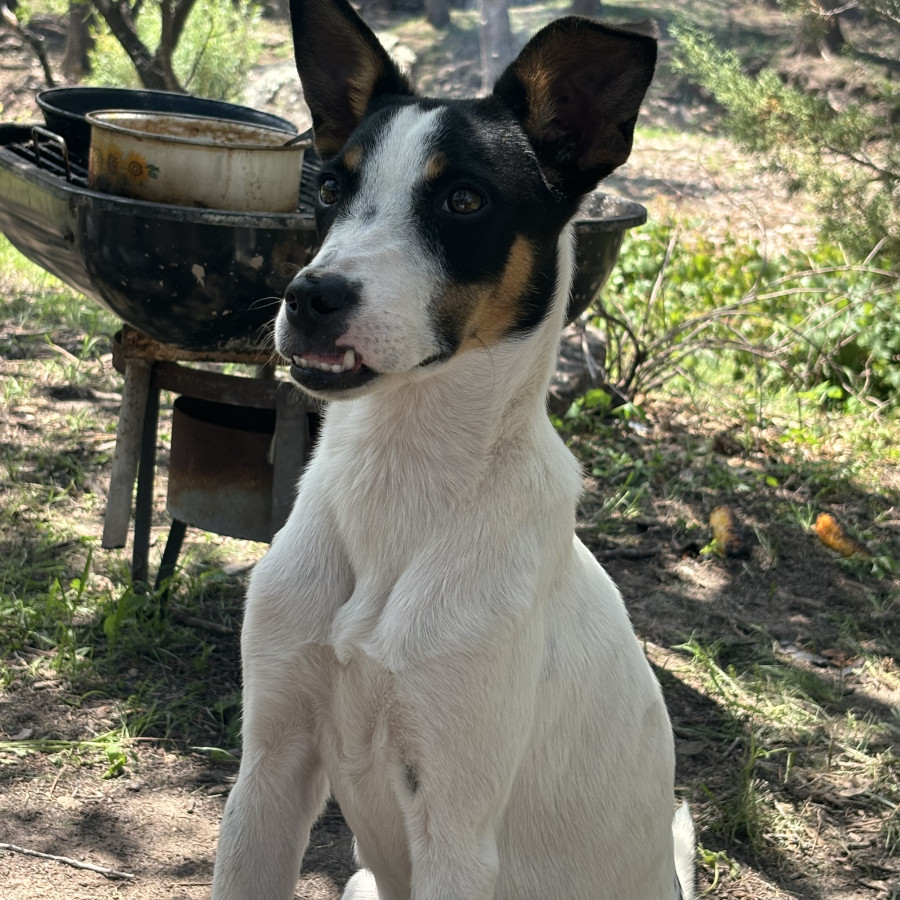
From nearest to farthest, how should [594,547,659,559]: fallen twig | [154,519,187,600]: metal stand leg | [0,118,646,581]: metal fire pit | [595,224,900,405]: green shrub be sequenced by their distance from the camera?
1. [0,118,646,581]: metal fire pit
2. [154,519,187,600]: metal stand leg
3. [594,547,659,559]: fallen twig
4. [595,224,900,405]: green shrub

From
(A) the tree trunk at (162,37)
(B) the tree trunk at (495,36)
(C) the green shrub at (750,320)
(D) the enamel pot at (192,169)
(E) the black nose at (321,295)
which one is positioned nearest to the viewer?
(E) the black nose at (321,295)

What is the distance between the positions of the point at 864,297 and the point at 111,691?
446 cm

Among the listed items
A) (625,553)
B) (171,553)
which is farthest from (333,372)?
(625,553)

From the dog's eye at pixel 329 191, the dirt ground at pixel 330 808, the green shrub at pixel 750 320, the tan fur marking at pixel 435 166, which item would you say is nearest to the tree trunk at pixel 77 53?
the green shrub at pixel 750 320

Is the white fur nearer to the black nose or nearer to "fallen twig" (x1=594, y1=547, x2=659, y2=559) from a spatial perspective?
the black nose

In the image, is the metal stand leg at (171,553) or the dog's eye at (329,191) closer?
the dog's eye at (329,191)

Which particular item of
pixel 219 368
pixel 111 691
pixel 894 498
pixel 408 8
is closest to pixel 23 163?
pixel 111 691

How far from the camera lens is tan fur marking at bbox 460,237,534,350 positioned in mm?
2045

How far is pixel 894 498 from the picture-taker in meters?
5.45

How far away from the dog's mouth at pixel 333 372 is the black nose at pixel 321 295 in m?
0.08

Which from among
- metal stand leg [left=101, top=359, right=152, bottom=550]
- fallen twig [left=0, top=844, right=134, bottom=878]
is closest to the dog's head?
fallen twig [left=0, top=844, right=134, bottom=878]

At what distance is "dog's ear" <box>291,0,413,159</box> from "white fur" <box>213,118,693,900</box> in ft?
0.83

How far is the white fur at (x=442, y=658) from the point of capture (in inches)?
78.4

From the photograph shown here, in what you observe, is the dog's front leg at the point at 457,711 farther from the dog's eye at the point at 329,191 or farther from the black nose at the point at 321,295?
the dog's eye at the point at 329,191
